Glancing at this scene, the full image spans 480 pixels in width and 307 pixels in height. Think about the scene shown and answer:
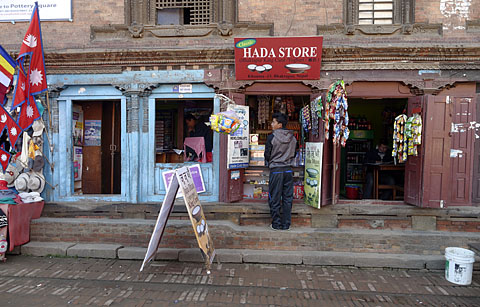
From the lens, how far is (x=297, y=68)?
263 inches

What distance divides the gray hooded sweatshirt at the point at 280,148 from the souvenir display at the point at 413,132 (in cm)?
230

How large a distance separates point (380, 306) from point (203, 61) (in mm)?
5475

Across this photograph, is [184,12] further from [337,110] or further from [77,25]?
[337,110]

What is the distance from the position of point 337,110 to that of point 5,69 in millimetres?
6494

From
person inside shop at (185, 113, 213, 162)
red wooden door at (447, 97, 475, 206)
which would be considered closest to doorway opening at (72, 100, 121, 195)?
person inside shop at (185, 113, 213, 162)

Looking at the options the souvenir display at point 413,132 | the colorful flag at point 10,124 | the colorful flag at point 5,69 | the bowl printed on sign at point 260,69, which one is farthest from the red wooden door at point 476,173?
the colorful flag at point 5,69

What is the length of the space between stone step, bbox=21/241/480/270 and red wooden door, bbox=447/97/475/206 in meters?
1.22

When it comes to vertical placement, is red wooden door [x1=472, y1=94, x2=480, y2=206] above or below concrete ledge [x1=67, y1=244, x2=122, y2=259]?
above

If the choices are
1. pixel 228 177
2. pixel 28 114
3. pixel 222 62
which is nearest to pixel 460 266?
pixel 228 177

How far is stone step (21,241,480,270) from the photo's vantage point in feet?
19.4

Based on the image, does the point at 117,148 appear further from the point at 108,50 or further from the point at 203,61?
the point at 203,61

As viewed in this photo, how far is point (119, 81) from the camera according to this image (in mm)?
7113

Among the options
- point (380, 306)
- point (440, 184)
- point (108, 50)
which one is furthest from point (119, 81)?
point (440, 184)

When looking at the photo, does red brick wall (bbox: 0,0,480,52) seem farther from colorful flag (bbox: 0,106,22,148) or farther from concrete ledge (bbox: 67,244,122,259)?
concrete ledge (bbox: 67,244,122,259)
